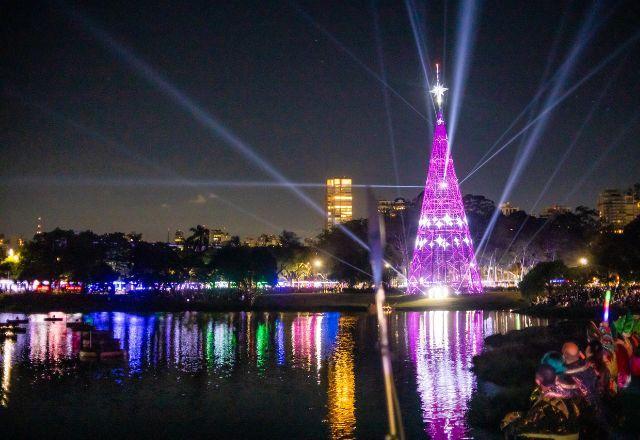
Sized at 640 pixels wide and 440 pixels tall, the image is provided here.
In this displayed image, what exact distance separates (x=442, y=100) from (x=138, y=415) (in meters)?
61.3

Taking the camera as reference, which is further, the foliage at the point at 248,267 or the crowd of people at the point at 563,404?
the foliage at the point at 248,267

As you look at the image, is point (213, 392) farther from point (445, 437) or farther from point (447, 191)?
point (447, 191)

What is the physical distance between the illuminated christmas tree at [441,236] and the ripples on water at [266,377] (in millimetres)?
26978

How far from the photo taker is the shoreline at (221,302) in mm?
79375

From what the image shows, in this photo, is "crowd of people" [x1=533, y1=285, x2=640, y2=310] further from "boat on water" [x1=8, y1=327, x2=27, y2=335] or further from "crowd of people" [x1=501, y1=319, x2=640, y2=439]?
"boat on water" [x1=8, y1=327, x2=27, y2=335]

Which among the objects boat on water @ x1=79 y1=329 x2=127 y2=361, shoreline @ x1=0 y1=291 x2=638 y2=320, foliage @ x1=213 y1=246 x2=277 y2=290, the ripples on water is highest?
foliage @ x1=213 y1=246 x2=277 y2=290

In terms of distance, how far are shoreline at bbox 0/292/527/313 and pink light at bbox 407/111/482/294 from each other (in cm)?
443

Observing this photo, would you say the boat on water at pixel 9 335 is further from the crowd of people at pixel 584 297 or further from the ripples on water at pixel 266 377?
the crowd of people at pixel 584 297

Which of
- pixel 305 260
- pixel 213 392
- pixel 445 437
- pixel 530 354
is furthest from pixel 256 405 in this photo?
pixel 305 260

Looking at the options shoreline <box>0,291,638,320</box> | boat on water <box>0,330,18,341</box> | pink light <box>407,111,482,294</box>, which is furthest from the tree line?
boat on water <box>0,330,18,341</box>

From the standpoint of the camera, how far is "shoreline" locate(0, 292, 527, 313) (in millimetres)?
79375

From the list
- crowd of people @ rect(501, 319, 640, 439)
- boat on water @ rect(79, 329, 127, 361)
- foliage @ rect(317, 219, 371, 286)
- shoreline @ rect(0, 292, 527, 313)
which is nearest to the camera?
crowd of people @ rect(501, 319, 640, 439)

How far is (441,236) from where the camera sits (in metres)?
82.9

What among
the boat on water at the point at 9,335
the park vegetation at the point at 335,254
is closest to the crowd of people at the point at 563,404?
the boat on water at the point at 9,335
